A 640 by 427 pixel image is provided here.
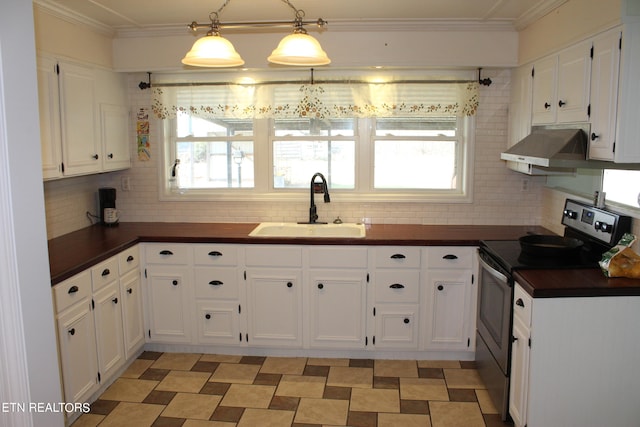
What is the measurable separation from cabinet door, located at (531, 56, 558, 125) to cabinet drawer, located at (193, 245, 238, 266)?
2254 millimetres

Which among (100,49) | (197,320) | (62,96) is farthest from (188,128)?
(197,320)

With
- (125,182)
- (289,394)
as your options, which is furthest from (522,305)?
(125,182)

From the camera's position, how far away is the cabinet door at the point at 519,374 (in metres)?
2.63

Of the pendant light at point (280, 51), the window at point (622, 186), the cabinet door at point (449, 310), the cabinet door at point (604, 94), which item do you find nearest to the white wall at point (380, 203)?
the cabinet door at point (449, 310)

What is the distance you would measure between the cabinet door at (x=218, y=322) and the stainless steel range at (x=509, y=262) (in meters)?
1.74

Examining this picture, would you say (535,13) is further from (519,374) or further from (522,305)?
(519,374)

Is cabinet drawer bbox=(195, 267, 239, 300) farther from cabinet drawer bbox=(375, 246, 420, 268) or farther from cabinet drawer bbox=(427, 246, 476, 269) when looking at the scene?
cabinet drawer bbox=(427, 246, 476, 269)

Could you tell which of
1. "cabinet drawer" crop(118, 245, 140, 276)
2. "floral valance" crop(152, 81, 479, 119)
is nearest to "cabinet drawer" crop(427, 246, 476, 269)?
"floral valance" crop(152, 81, 479, 119)

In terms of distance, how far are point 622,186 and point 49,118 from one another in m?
3.47

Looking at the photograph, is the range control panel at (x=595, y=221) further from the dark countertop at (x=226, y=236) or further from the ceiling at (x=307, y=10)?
the ceiling at (x=307, y=10)

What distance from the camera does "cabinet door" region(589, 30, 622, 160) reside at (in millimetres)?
2514

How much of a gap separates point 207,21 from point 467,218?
2506 mm

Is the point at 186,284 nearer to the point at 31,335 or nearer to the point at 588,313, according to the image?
the point at 31,335

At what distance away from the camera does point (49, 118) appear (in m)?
3.22
